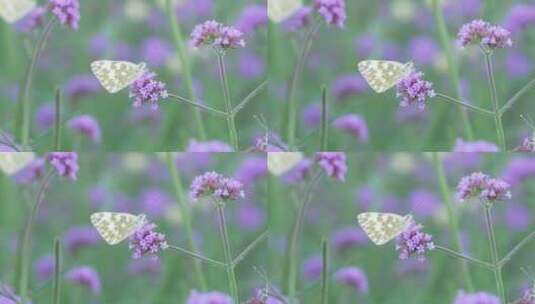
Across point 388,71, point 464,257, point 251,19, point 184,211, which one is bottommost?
point 464,257

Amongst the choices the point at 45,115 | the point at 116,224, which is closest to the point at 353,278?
the point at 116,224

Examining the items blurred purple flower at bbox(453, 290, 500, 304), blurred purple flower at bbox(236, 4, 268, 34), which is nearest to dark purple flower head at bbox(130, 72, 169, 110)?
blurred purple flower at bbox(236, 4, 268, 34)

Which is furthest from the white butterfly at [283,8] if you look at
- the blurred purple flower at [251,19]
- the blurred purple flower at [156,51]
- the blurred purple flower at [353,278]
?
the blurred purple flower at [353,278]

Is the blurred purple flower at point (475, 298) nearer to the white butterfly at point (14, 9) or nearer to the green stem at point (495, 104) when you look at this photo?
the green stem at point (495, 104)

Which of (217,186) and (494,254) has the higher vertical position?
(217,186)

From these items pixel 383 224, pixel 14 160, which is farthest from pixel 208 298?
pixel 14 160

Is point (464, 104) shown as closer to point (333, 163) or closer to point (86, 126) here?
point (333, 163)

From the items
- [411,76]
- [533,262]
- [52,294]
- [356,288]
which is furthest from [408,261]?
[52,294]
